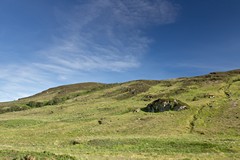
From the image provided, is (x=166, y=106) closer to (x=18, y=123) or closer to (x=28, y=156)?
(x=18, y=123)

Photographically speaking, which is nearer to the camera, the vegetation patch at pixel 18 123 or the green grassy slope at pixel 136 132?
the green grassy slope at pixel 136 132

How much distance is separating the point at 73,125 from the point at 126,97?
154 ft

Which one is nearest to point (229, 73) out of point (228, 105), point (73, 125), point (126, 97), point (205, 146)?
point (126, 97)

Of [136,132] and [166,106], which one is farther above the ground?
[166,106]

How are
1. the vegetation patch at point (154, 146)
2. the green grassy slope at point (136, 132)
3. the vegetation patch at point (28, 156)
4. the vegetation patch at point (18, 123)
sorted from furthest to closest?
1. the vegetation patch at point (18, 123)
2. the vegetation patch at point (154, 146)
3. the green grassy slope at point (136, 132)
4. the vegetation patch at point (28, 156)

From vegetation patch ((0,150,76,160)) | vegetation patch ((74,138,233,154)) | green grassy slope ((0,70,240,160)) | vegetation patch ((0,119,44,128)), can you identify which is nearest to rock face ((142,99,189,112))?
green grassy slope ((0,70,240,160))

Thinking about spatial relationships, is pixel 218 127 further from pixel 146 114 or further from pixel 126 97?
pixel 126 97

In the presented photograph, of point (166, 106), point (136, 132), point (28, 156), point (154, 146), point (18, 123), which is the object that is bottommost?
point (154, 146)

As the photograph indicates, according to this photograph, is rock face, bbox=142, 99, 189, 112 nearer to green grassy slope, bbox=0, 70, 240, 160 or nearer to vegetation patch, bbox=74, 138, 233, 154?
green grassy slope, bbox=0, 70, 240, 160

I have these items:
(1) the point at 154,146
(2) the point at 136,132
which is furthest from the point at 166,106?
(1) the point at 154,146

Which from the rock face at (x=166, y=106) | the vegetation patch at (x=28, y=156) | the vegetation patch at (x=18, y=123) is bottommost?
the vegetation patch at (x=28, y=156)

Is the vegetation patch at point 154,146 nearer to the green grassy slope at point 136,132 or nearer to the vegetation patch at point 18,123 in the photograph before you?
the green grassy slope at point 136,132

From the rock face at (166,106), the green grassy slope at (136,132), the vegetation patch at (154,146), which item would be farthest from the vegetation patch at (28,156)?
the rock face at (166,106)

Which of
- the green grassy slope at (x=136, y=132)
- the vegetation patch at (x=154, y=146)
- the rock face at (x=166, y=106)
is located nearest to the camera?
the green grassy slope at (x=136, y=132)
